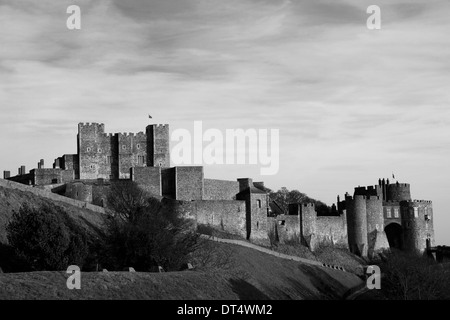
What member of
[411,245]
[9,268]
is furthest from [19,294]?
[411,245]

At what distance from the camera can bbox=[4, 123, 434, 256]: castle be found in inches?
2874

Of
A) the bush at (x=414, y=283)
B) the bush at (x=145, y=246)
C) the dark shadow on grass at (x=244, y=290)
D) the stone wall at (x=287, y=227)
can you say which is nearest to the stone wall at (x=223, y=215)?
the stone wall at (x=287, y=227)

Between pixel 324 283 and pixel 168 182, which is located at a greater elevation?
pixel 168 182

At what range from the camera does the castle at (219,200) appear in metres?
73.0

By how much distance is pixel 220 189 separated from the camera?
8119 cm

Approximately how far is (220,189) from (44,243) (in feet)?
142

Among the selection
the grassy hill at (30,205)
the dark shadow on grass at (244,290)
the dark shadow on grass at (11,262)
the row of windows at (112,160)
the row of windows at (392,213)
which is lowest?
the dark shadow on grass at (244,290)

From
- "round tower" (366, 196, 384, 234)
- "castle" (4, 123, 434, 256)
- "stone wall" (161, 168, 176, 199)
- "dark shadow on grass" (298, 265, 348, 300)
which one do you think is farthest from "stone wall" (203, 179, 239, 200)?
"round tower" (366, 196, 384, 234)

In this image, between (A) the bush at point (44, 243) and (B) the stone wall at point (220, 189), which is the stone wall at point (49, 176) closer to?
(B) the stone wall at point (220, 189)

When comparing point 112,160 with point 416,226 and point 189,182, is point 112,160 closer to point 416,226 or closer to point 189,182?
point 189,182

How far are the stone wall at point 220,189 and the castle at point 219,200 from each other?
0.09m

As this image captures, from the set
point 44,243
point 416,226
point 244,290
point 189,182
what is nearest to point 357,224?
point 416,226

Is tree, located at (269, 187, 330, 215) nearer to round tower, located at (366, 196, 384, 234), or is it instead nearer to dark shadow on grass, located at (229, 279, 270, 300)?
round tower, located at (366, 196, 384, 234)

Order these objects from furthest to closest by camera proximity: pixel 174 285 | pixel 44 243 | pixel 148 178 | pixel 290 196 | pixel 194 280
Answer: pixel 290 196
pixel 148 178
pixel 44 243
pixel 194 280
pixel 174 285
